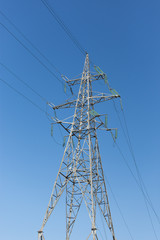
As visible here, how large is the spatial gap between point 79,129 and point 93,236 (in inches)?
387

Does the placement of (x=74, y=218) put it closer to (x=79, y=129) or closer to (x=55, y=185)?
(x=55, y=185)

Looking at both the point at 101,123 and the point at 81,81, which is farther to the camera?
the point at 81,81

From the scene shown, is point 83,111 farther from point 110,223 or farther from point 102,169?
point 110,223

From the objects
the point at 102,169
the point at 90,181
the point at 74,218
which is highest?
the point at 102,169

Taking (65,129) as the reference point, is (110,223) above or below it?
below

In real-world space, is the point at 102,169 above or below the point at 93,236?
above

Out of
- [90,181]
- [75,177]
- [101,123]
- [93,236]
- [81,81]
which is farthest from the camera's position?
[81,81]

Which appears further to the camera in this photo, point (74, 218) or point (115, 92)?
point (115, 92)

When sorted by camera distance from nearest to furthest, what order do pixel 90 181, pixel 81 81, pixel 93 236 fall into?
pixel 93 236 < pixel 90 181 < pixel 81 81

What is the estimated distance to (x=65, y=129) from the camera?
26.4 m

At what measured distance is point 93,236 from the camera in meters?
20.3

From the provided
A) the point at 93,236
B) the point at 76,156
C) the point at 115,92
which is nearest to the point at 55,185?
the point at 76,156

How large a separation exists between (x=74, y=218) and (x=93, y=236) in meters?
5.45

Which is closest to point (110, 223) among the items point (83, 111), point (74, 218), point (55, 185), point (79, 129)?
point (74, 218)
